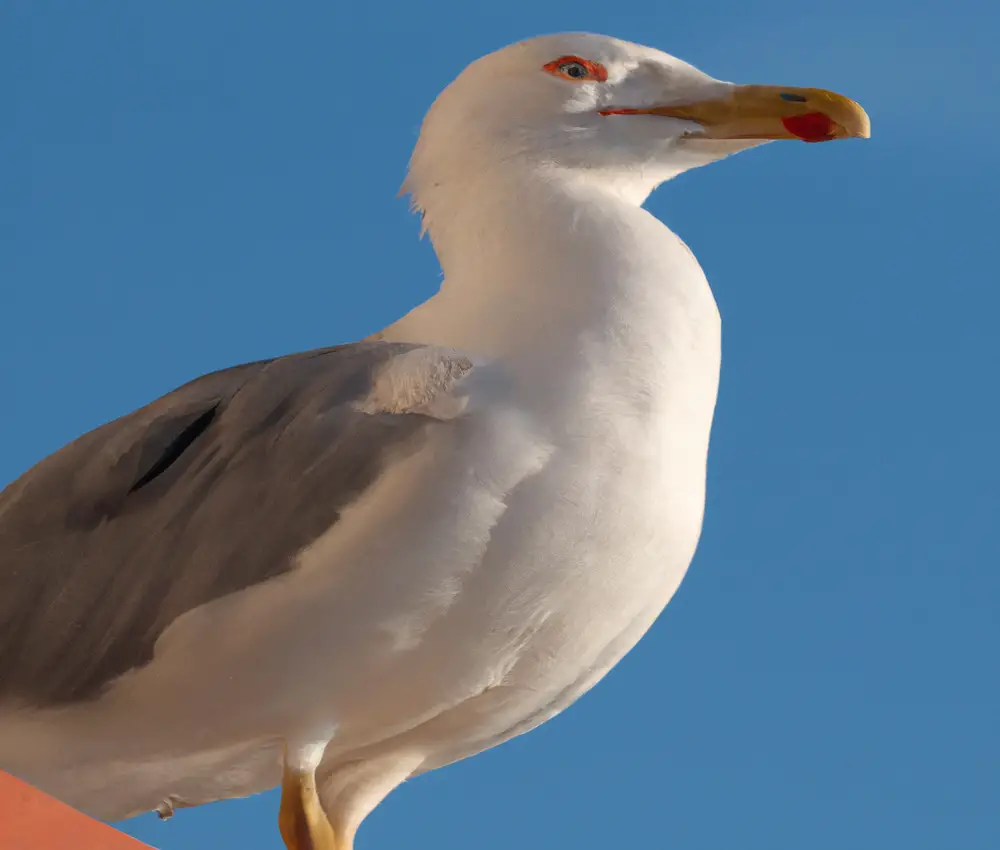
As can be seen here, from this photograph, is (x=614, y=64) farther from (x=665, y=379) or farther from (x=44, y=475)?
(x=44, y=475)

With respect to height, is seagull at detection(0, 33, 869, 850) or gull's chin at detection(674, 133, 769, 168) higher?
gull's chin at detection(674, 133, 769, 168)

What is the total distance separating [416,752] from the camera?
2621 mm

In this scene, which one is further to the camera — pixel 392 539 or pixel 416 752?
pixel 416 752

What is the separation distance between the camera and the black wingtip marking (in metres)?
2.55

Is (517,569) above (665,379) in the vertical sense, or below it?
below

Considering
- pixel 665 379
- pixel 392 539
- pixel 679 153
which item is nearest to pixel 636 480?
pixel 665 379

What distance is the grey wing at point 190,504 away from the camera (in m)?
2.38

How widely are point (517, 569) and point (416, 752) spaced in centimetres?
45

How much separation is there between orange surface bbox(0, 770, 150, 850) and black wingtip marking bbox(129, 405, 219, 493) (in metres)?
0.92

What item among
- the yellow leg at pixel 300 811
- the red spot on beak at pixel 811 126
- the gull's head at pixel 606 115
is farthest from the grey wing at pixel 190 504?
the red spot on beak at pixel 811 126

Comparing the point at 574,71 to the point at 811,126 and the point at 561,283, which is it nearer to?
the point at 811,126

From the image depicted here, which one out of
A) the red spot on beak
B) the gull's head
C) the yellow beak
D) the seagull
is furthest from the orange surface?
the red spot on beak

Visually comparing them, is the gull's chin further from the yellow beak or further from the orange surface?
the orange surface

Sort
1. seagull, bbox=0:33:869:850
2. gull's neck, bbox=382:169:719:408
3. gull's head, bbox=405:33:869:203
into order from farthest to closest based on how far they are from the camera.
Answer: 1. gull's head, bbox=405:33:869:203
2. gull's neck, bbox=382:169:719:408
3. seagull, bbox=0:33:869:850
